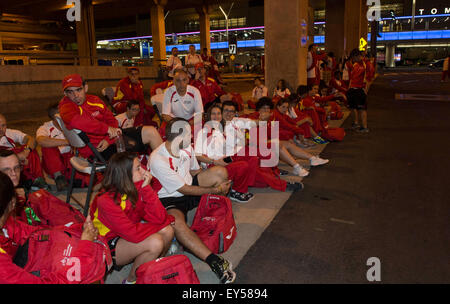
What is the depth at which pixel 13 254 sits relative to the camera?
2.20 m

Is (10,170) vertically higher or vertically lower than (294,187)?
higher

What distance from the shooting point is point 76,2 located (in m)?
26.7

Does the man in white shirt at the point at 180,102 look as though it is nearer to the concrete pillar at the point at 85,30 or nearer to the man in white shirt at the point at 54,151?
the man in white shirt at the point at 54,151

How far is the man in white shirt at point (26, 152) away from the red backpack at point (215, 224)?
2.50 metres

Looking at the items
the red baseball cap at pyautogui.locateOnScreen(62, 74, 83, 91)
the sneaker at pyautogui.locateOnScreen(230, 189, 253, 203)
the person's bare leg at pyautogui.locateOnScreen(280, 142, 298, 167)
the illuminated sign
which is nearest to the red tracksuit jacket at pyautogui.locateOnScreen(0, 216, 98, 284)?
the red baseball cap at pyautogui.locateOnScreen(62, 74, 83, 91)

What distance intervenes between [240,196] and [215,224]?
124cm

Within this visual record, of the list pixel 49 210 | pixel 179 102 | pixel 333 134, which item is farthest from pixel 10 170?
pixel 333 134

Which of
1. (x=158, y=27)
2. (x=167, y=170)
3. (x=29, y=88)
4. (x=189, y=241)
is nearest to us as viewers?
(x=189, y=241)

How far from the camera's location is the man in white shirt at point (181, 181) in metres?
2.90

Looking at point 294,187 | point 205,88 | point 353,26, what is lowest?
point 294,187

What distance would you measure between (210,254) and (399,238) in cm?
188

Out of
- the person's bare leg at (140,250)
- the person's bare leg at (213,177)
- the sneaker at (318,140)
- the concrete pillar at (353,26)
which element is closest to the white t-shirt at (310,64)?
the sneaker at (318,140)

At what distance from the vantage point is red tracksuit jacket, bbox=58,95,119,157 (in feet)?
12.5

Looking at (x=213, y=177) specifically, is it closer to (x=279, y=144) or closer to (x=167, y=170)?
(x=167, y=170)
